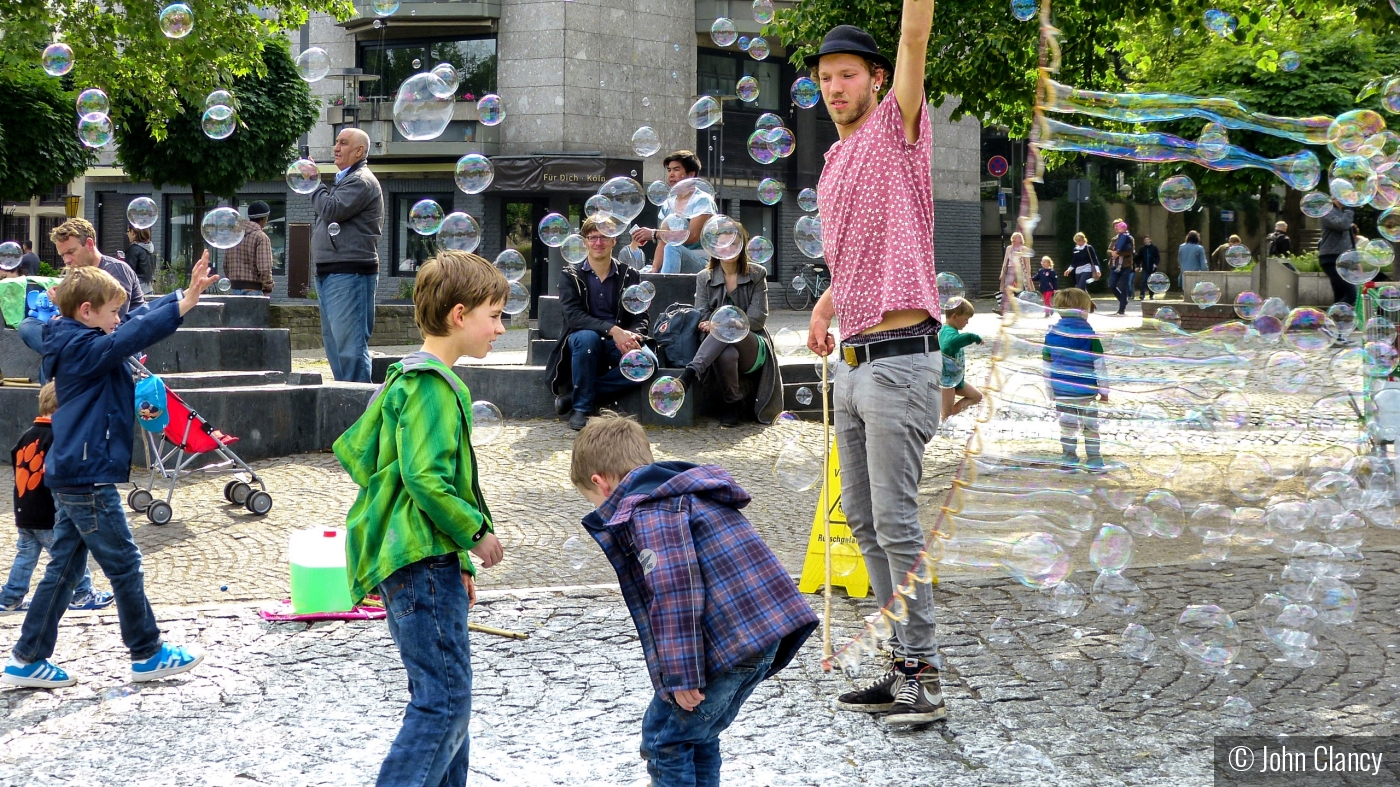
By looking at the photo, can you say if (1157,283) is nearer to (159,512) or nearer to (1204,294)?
(1204,294)

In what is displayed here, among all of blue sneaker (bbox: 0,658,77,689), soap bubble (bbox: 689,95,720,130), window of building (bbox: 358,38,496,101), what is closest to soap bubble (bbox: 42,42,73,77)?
soap bubble (bbox: 689,95,720,130)

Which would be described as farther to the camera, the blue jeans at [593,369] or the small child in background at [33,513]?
the blue jeans at [593,369]

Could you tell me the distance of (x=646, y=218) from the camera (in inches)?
1075

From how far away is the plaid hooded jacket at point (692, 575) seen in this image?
2.83 m

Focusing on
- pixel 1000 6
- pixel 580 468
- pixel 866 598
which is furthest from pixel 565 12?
pixel 580 468

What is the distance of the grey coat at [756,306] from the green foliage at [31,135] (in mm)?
16348

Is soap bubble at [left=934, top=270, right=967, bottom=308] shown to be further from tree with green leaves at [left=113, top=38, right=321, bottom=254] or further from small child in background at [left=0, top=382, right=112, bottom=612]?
tree with green leaves at [left=113, top=38, right=321, bottom=254]

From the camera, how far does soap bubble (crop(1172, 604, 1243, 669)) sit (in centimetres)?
418

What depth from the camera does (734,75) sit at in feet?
96.8

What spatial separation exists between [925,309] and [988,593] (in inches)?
68.1

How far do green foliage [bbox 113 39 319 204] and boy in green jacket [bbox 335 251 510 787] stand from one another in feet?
69.3

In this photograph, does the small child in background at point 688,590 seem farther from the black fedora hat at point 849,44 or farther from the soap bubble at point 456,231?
the soap bubble at point 456,231

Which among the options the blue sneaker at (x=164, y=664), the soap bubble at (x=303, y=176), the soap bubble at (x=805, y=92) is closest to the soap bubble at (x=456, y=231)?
the soap bubble at (x=303, y=176)

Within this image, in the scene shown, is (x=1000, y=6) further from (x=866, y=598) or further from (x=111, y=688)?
(x=111, y=688)
